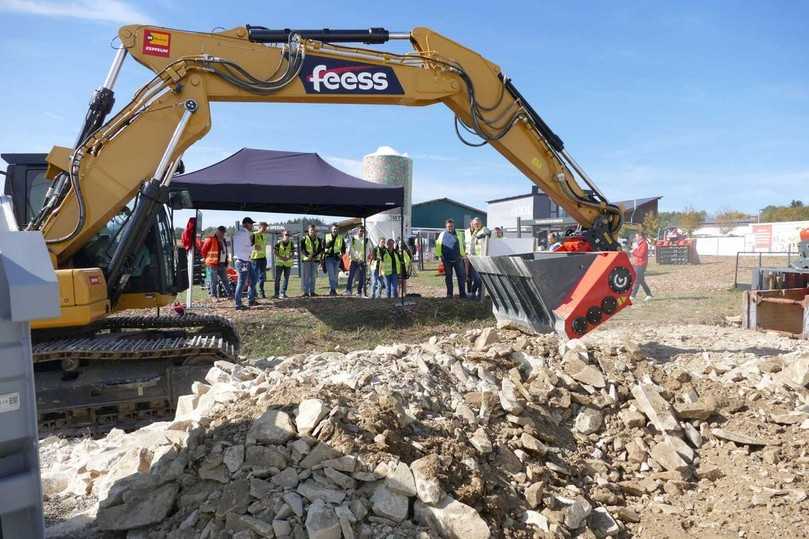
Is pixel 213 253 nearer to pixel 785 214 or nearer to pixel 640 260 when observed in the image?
pixel 640 260

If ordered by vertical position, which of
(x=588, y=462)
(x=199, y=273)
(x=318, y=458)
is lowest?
(x=588, y=462)

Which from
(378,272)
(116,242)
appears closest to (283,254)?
(378,272)

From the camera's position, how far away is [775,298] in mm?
8102

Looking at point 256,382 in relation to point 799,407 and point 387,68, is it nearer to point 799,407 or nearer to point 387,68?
point 387,68

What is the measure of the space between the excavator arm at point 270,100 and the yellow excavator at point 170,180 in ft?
0.04

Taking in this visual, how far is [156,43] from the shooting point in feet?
17.4

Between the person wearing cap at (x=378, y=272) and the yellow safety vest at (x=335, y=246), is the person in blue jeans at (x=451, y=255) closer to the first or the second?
the person wearing cap at (x=378, y=272)

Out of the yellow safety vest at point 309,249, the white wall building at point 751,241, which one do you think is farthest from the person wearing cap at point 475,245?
the white wall building at point 751,241

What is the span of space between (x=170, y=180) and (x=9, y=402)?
383cm

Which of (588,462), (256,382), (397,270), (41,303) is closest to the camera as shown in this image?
(41,303)

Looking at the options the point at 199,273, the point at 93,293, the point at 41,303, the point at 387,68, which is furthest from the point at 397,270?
the point at 41,303

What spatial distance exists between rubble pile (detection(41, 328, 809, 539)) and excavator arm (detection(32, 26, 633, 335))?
1529 millimetres

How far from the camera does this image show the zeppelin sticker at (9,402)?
72.6 inches

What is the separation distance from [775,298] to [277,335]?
23.8 feet
